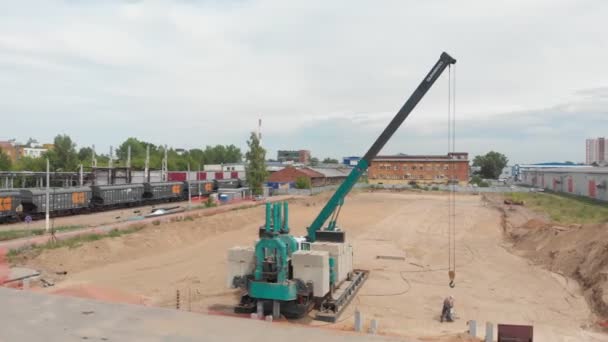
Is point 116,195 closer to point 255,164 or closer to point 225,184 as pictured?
point 255,164

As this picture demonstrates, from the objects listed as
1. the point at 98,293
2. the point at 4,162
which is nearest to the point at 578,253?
the point at 98,293

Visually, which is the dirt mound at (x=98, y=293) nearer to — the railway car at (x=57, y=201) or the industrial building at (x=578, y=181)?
the railway car at (x=57, y=201)

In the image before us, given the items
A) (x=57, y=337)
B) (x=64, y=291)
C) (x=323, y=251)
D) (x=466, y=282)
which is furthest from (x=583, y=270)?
(x=64, y=291)

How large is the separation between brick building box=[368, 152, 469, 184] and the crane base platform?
9307 cm

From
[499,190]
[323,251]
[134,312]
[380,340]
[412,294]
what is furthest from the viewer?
[499,190]

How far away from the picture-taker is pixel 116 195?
49.7 m

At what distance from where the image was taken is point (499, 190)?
87438 millimetres

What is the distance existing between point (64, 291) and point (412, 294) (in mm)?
14326

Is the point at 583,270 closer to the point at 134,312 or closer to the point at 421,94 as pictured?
the point at 421,94

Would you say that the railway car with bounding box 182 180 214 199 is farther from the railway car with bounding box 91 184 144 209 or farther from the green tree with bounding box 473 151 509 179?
the green tree with bounding box 473 151 509 179

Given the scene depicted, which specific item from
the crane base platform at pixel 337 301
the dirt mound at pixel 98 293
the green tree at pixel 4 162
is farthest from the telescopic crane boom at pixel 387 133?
the green tree at pixel 4 162

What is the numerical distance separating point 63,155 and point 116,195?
4198cm

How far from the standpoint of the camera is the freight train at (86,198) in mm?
38344

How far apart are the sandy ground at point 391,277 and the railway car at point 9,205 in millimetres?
15180
